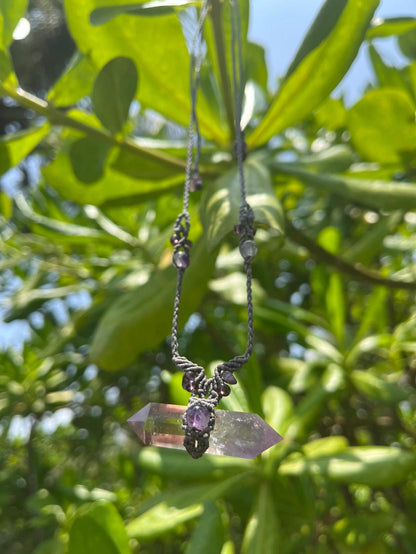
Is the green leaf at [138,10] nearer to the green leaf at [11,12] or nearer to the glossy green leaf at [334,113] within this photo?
the green leaf at [11,12]

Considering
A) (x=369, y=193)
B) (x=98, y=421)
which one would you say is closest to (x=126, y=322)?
(x=369, y=193)

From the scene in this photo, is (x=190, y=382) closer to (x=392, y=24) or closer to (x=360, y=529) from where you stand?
(x=360, y=529)

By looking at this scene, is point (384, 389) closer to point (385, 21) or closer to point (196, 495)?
point (196, 495)

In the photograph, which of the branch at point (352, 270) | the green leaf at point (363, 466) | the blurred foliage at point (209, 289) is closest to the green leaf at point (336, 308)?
the blurred foliage at point (209, 289)

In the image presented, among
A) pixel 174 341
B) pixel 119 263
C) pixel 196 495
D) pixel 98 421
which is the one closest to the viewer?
pixel 174 341

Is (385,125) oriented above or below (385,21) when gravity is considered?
below
